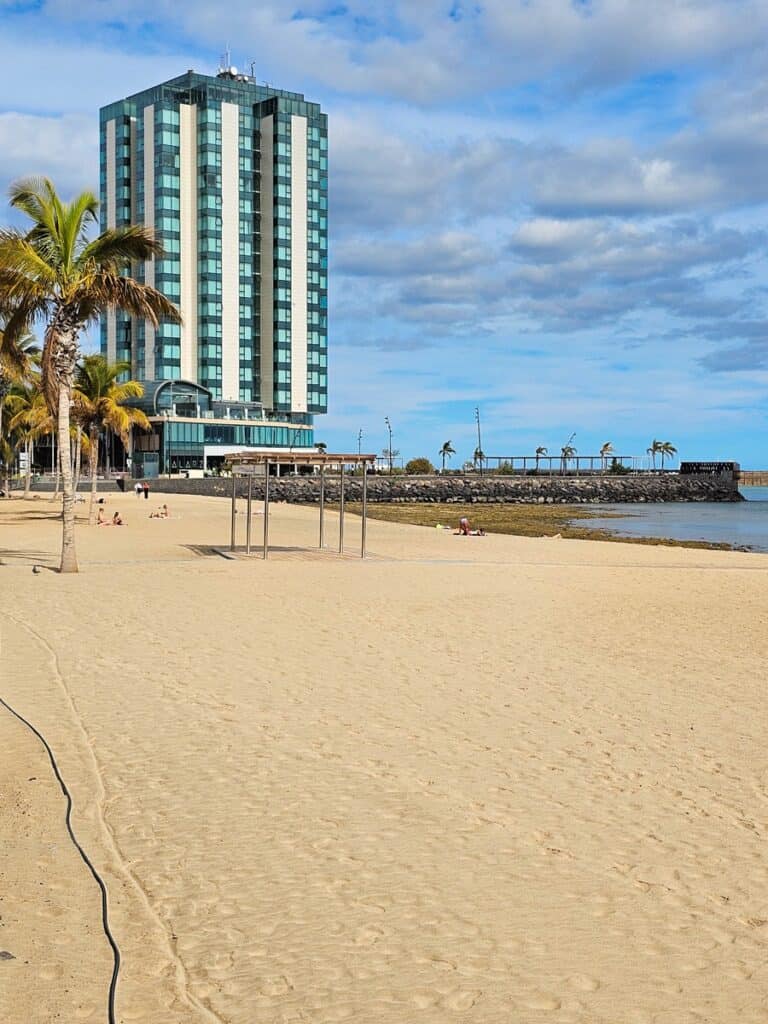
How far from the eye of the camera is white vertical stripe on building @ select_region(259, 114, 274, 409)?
105 m

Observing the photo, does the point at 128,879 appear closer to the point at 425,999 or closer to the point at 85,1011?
the point at 85,1011

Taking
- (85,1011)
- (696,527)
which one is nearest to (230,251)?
(696,527)

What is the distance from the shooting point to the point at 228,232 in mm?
103812

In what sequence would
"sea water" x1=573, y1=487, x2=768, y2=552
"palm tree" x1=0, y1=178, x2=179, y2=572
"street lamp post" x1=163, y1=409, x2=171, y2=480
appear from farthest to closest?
"street lamp post" x1=163, y1=409, x2=171, y2=480 < "sea water" x1=573, y1=487, x2=768, y2=552 < "palm tree" x1=0, y1=178, x2=179, y2=572

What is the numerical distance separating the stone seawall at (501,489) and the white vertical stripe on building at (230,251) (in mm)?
24135

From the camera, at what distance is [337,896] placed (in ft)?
16.3

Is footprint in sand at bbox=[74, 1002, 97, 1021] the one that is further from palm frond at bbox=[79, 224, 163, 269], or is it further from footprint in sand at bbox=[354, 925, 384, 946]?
palm frond at bbox=[79, 224, 163, 269]

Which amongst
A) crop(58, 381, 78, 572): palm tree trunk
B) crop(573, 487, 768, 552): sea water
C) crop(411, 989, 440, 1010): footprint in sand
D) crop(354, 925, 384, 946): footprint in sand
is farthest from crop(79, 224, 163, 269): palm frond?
crop(573, 487, 768, 552): sea water

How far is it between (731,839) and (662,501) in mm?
94722

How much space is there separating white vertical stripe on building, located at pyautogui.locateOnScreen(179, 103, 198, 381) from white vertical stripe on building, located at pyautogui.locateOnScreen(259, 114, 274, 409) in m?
6.63

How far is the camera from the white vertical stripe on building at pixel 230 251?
10281cm

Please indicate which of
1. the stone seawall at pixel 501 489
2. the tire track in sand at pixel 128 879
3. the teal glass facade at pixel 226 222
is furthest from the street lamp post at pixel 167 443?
the tire track in sand at pixel 128 879

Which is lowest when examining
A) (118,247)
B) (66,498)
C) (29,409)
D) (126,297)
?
(66,498)

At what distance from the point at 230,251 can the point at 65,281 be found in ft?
288
